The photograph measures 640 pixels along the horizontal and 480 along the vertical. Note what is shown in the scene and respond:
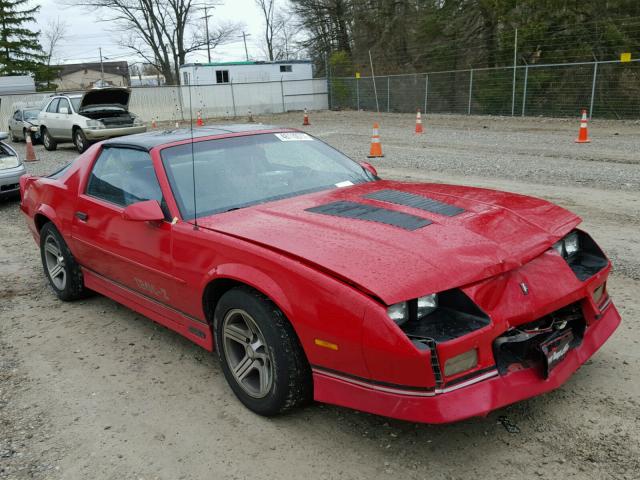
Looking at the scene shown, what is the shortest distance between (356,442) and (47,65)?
195 ft

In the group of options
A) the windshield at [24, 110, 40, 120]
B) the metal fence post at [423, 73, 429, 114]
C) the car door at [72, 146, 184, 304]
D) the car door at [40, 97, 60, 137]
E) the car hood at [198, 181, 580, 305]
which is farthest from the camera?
the metal fence post at [423, 73, 429, 114]

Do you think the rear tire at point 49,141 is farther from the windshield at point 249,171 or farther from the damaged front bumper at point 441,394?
the damaged front bumper at point 441,394

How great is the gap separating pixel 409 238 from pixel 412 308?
43cm

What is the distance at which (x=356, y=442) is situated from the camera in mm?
2789

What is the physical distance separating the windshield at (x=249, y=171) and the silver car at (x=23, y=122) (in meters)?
19.1

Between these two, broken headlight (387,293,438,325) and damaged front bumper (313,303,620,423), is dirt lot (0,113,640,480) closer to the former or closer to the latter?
damaged front bumper (313,303,620,423)

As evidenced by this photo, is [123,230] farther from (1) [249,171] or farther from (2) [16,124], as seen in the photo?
(2) [16,124]

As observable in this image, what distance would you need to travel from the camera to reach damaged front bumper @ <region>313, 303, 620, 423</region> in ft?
7.77

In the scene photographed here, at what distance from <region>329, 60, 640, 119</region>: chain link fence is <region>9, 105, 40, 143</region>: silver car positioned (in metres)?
16.0

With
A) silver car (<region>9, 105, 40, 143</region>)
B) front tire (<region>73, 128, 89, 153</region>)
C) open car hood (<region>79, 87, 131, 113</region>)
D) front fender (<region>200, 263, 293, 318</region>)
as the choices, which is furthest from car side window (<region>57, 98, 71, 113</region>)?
front fender (<region>200, 263, 293, 318</region>)

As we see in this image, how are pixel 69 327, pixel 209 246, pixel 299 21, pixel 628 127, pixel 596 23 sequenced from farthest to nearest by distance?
1. pixel 299 21
2. pixel 596 23
3. pixel 628 127
4. pixel 69 327
5. pixel 209 246

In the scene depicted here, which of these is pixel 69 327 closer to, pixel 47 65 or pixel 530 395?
pixel 530 395

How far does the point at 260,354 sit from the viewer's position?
2980 mm

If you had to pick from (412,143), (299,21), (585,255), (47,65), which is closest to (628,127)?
(412,143)
